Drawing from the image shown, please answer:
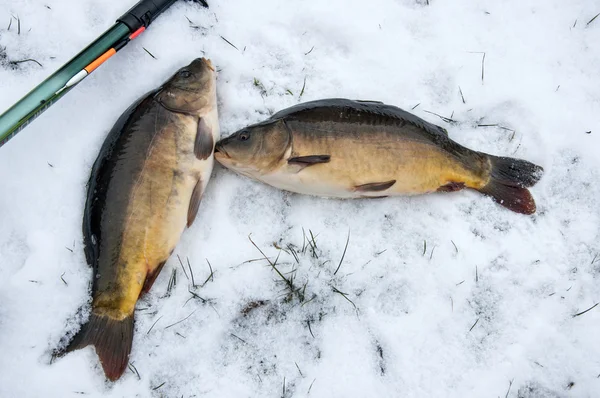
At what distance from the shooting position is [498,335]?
3.78m

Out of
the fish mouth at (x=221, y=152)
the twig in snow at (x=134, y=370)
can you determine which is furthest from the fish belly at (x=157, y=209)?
the twig in snow at (x=134, y=370)

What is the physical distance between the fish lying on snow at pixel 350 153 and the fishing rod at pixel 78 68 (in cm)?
111

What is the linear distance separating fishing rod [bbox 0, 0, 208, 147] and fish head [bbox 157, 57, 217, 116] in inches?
18.6

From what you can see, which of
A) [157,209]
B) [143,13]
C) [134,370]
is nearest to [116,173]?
[157,209]

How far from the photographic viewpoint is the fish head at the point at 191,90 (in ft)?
12.4

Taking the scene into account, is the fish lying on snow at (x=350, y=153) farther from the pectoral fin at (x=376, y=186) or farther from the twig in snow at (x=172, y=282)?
the twig in snow at (x=172, y=282)

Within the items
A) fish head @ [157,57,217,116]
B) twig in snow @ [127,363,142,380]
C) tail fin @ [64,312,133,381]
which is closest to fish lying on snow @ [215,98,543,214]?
fish head @ [157,57,217,116]

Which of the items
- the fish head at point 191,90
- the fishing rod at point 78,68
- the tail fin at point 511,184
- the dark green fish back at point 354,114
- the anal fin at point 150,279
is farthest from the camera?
the tail fin at point 511,184

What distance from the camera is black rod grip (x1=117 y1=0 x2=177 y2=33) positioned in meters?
3.82

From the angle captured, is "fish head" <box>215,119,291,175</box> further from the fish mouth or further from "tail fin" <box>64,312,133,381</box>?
"tail fin" <box>64,312,133,381</box>

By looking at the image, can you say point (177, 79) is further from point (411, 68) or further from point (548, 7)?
point (548, 7)

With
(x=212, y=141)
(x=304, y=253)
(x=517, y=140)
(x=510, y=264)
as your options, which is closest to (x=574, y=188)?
(x=517, y=140)

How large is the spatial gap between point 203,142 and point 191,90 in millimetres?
439

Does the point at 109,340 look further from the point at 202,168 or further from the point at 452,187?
the point at 452,187
